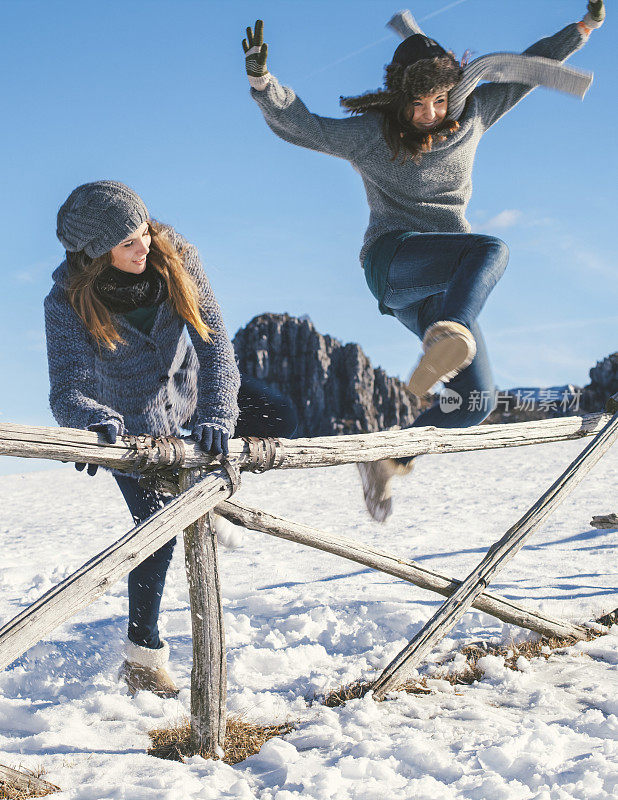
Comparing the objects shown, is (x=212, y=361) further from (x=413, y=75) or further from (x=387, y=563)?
(x=413, y=75)

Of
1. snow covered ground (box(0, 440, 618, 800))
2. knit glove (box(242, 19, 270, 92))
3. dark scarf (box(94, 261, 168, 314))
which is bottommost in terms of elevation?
snow covered ground (box(0, 440, 618, 800))

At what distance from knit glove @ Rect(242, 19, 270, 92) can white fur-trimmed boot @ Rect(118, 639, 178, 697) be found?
277cm

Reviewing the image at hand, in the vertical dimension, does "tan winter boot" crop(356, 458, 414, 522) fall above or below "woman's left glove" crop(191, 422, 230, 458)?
below

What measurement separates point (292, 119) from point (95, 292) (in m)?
1.36

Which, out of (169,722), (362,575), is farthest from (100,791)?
(362,575)

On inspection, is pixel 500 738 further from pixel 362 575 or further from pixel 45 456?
pixel 362 575

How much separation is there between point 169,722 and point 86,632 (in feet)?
5.93

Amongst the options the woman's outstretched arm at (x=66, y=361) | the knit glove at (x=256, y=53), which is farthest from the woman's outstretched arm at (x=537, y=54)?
the woman's outstretched arm at (x=66, y=361)

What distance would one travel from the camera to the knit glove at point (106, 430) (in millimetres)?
2459

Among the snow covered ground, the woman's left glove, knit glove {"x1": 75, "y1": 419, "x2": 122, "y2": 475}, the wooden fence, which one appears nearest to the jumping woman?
the wooden fence

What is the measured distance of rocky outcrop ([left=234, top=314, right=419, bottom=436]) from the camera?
105ft

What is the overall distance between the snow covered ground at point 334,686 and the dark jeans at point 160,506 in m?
0.39

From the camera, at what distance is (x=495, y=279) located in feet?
10.4

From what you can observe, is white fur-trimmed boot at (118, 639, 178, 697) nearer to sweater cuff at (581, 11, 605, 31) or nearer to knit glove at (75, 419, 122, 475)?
knit glove at (75, 419, 122, 475)
